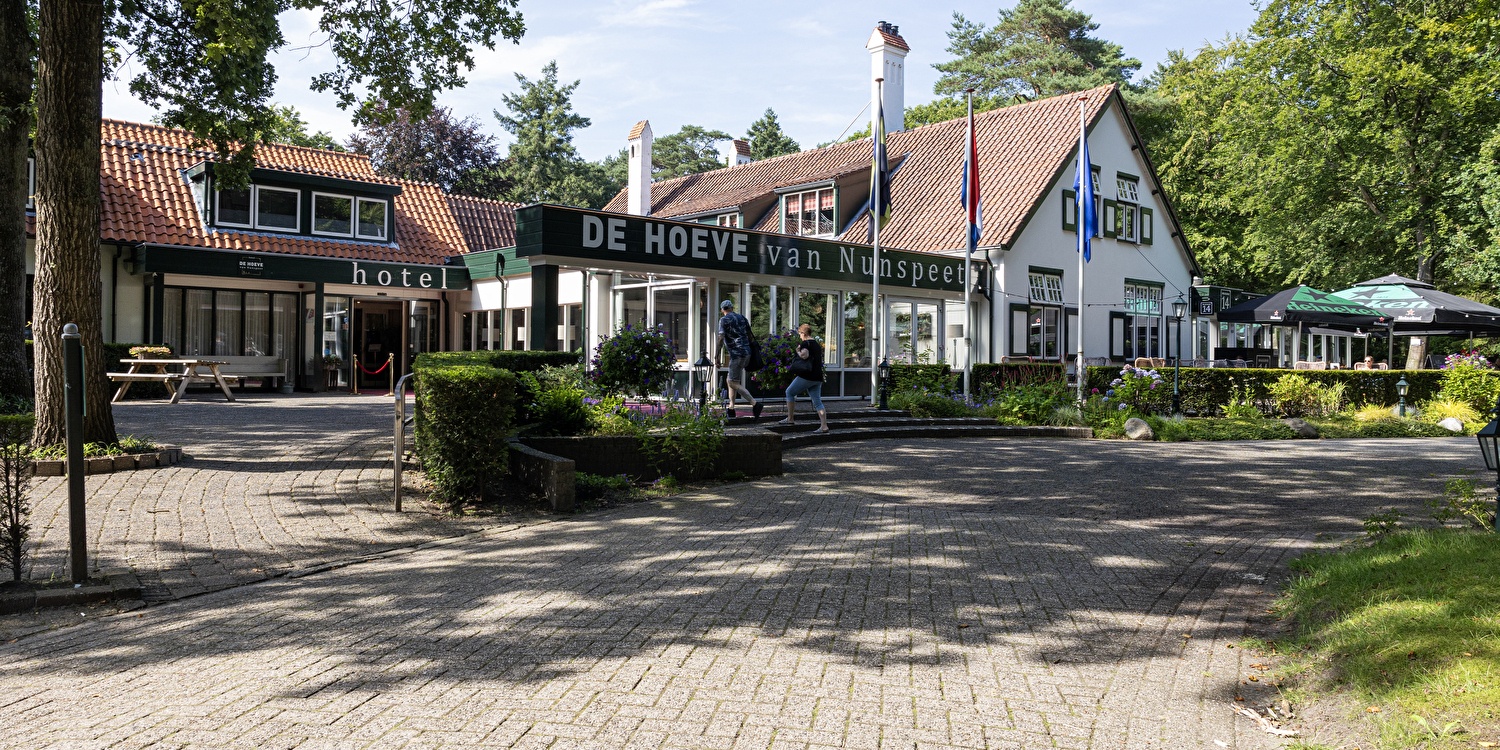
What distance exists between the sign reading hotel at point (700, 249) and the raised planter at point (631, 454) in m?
6.04

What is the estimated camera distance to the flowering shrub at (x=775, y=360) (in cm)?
1670

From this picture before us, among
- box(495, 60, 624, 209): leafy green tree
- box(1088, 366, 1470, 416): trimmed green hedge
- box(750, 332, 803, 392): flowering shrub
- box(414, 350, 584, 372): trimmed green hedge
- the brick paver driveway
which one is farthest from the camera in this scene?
box(495, 60, 624, 209): leafy green tree

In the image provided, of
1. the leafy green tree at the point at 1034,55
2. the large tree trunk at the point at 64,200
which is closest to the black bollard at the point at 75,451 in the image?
the large tree trunk at the point at 64,200

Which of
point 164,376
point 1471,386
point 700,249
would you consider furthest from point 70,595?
point 1471,386

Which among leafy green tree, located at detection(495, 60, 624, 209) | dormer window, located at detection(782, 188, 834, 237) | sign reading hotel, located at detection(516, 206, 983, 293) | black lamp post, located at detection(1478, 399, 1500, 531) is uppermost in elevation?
leafy green tree, located at detection(495, 60, 624, 209)

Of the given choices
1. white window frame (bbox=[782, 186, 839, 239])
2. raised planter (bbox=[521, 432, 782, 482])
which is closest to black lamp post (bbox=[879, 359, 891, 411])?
raised planter (bbox=[521, 432, 782, 482])

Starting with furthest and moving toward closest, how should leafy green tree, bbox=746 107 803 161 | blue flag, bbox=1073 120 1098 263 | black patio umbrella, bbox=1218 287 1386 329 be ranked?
1. leafy green tree, bbox=746 107 803 161
2. black patio umbrella, bbox=1218 287 1386 329
3. blue flag, bbox=1073 120 1098 263

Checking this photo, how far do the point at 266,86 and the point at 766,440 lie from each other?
9232 millimetres

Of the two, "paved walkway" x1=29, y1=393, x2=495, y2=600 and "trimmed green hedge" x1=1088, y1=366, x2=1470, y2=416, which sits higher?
"trimmed green hedge" x1=1088, y1=366, x2=1470, y2=416

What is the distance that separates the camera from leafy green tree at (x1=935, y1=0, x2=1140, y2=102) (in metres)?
47.9

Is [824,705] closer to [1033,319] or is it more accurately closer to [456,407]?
[456,407]

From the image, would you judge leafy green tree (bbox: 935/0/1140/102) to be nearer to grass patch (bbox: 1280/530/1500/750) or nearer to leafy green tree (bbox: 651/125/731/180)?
leafy green tree (bbox: 651/125/731/180)

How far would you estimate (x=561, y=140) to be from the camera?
59.7m

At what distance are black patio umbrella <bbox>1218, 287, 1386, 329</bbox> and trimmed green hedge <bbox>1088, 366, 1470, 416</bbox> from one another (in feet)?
6.03
